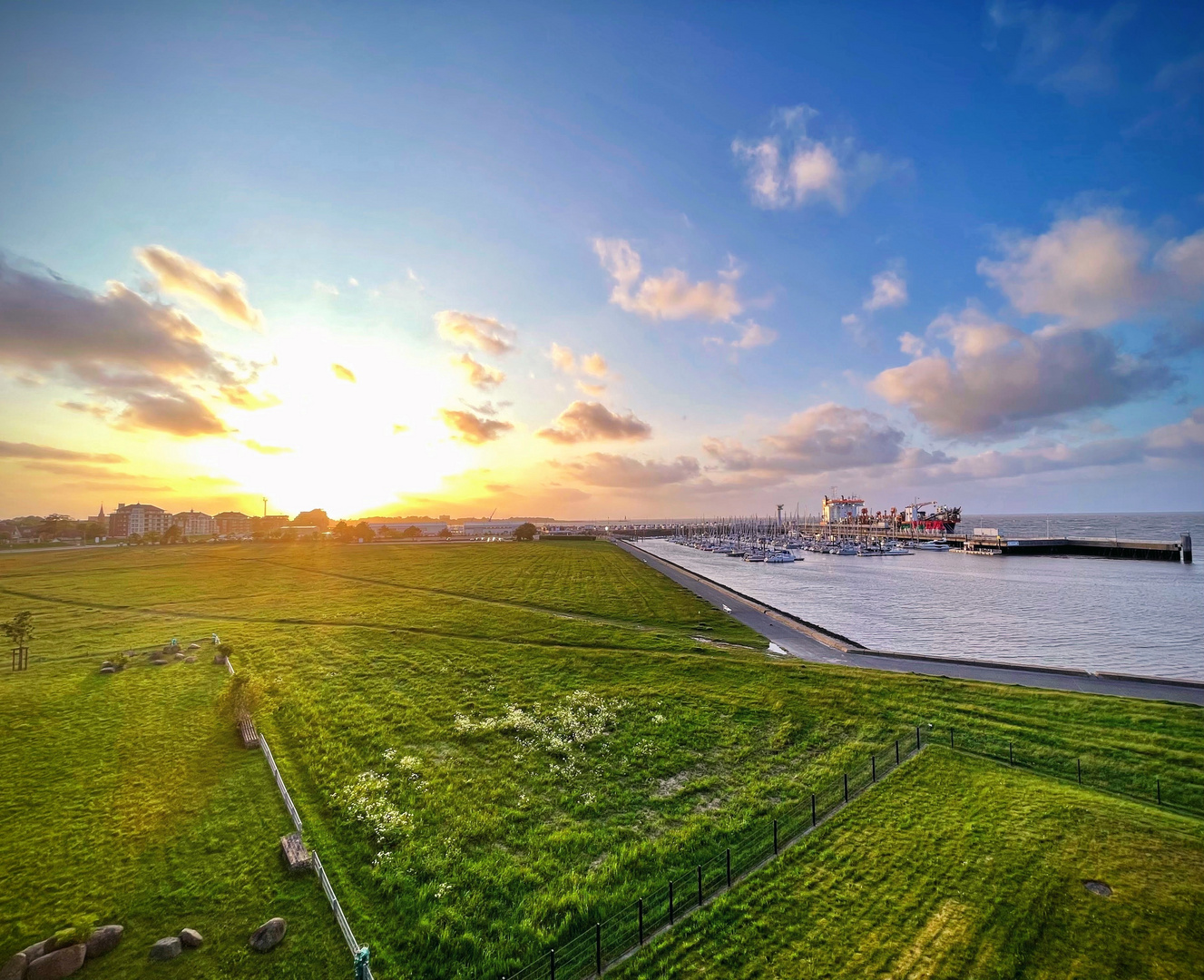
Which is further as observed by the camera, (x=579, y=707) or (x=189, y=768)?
(x=579, y=707)

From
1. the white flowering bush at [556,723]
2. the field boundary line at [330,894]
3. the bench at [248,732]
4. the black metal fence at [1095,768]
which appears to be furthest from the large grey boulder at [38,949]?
the black metal fence at [1095,768]

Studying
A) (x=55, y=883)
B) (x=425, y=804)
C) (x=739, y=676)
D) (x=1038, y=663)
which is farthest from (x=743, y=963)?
(x=1038, y=663)

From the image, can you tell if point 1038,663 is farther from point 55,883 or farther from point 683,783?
point 55,883

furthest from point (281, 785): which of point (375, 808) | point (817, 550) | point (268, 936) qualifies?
point (817, 550)

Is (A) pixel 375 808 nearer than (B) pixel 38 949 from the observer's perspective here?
No

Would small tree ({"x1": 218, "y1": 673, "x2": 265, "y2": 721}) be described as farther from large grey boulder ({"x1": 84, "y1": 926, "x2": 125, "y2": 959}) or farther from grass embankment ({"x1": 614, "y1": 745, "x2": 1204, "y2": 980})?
grass embankment ({"x1": 614, "y1": 745, "x2": 1204, "y2": 980})

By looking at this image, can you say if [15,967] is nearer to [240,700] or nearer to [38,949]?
[38,949]
